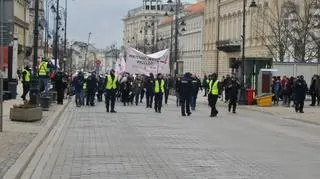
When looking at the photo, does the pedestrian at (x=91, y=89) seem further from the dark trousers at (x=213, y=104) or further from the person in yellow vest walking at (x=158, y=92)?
the dark trousers at (x=213, y=104)

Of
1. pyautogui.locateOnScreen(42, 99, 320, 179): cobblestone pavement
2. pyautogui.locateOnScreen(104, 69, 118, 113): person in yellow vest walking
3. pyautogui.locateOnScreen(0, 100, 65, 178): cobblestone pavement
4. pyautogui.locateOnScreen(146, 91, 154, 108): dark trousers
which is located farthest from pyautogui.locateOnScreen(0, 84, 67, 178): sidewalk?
pyautogui.locateOnScreen(146, 91, 154, 108): dark trousers

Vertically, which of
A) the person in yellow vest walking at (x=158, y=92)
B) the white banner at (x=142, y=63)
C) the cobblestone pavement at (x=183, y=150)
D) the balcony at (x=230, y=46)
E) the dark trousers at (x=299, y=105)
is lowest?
the cobblestone pavement at (x=183, y=150)

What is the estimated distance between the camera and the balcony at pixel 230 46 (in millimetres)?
106500

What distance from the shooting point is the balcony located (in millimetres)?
106500

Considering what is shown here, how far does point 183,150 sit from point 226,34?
102m

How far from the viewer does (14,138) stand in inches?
689

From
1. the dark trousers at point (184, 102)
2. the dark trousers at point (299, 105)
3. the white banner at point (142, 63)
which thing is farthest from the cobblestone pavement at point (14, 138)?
the white banner at point (142, 63)

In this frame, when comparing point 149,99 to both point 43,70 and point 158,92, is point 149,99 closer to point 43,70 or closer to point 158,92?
point 158,92

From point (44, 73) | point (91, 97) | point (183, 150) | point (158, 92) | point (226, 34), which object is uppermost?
point (226, 34)

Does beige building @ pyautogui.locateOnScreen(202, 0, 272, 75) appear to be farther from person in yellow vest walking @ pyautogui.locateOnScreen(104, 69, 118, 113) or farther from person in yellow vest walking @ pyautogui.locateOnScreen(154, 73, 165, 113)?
person in yellow vest walking @ pyautogui.locateOnScreen(104, 69, 118, 113)

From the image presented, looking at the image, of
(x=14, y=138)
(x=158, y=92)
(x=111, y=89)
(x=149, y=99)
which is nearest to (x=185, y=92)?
(x=158, y=92)

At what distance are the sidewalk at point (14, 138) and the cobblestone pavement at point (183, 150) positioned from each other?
79 cm

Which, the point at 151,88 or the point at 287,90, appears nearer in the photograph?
the point at 151,88

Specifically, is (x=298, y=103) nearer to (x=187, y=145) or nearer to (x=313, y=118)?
(x=313, y=118)
